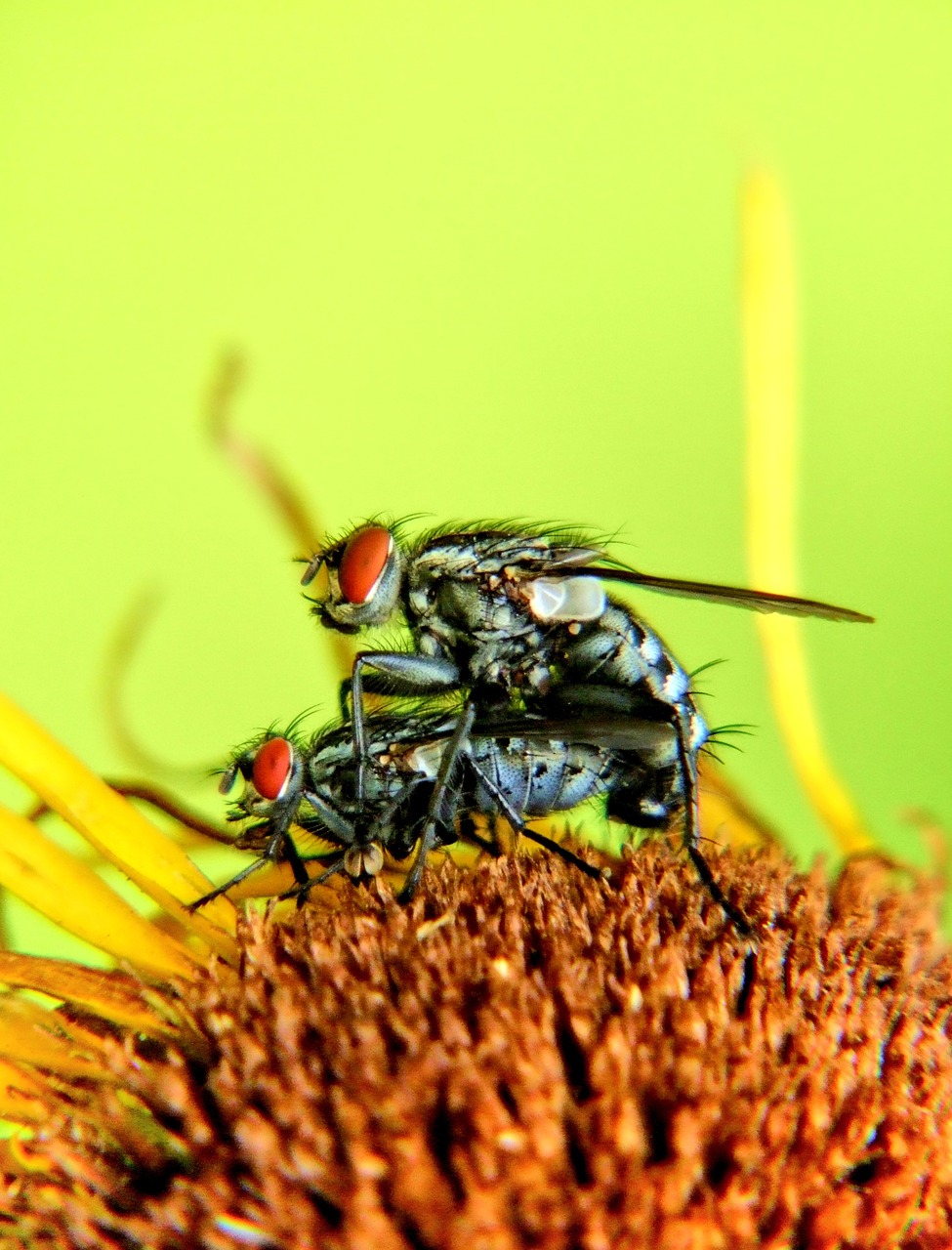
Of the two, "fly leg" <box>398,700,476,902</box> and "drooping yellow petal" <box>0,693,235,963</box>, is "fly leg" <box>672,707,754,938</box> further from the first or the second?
"drooping yellow petal" <box>0,693,235,963</box>

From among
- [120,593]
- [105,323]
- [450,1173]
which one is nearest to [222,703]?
[120,593]

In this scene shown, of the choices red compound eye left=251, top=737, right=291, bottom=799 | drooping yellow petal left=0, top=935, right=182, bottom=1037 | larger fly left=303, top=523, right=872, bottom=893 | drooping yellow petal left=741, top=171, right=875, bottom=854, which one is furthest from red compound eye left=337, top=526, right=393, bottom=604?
drooping yellow petal left=741, top=171, right=875, bottom=854

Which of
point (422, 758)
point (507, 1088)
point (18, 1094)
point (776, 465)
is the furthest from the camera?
point (776, 465)

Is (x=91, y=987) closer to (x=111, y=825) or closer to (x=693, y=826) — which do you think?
(x=111, y=825)

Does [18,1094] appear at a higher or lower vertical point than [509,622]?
lower

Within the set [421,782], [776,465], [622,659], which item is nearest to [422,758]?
[421,782]

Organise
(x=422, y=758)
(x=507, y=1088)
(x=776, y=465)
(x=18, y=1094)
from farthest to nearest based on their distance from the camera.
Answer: (x=776, y=465) < (x=422, y=758) < (x=18, y=1094) < (x=507, y=1088)
